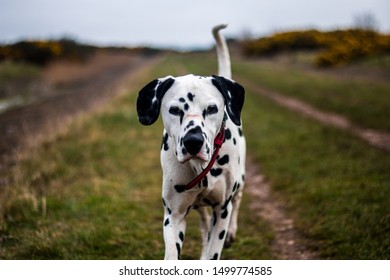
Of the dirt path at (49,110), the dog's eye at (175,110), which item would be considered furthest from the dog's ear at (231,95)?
the dirt path at (49,110)

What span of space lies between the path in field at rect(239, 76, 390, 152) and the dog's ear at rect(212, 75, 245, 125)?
5.22 metres

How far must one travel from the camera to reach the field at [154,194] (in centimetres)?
460

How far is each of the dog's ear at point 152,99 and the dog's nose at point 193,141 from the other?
50 cm

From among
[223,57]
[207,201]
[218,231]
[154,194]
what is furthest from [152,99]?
[154,194]

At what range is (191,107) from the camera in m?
2.99

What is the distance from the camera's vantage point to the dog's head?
113 inches

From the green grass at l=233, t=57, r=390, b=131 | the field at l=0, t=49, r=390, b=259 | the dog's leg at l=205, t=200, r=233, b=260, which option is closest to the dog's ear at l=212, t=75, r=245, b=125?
the dog's leg at l=205, t=200, r=233, b=260

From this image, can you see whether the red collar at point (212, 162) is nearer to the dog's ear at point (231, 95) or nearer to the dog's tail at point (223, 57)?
the dog's ear at point (231, 95)

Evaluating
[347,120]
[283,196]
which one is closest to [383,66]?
[347,120]

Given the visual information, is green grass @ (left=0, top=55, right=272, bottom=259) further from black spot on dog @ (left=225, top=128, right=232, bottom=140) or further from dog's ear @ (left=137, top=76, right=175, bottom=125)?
dog's ear @ (left=137, top=76, right=175, bottom=125)

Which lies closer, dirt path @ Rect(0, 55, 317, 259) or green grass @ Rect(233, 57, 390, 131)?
dirt path @ Rect(0, 55, 317, 259)

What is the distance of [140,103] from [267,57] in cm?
4249
